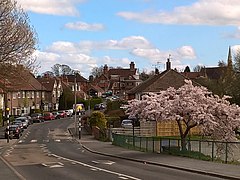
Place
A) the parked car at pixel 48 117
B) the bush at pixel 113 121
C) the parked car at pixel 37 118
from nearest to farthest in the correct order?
the bush at pixel 113 121, the parked car at pixel 37 118, the parked car at pixel 48 117

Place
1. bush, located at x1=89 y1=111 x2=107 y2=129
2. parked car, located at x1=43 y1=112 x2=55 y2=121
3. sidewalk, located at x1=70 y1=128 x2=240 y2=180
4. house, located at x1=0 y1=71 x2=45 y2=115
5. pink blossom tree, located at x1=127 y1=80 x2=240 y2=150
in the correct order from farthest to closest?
house, located at x1=0 y1=71 x2=45 y2=115 < parked car, located at x1=43 y1=112 x2=55 y2=121 < bush, located at x1=89 y1=111 x2=107 y2=129 < pink blossom tree, located at x1=127 y1=80 x2=240 y2=150 < sidewalk, located at x1=70 y1=128 x2=240 y2=180

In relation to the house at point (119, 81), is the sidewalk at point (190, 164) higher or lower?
lower

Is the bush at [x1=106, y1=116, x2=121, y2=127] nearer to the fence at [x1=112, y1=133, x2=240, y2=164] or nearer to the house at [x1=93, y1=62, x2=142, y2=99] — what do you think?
the fence at [x1=112, y1=133, x2=240, y2=164]

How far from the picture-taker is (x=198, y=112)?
1304 inches

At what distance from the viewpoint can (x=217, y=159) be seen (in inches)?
1191

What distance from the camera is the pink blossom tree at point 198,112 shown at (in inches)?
1312

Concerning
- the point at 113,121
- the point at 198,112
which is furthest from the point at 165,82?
the point at 198,112

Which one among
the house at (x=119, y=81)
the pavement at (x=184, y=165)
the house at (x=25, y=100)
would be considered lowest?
the pavement at (x=184, y=165)

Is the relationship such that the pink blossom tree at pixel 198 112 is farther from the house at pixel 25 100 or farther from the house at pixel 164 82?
the house at pixel 25 100

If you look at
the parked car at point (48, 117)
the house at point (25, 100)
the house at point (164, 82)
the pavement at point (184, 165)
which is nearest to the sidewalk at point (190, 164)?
the pavement at point (184, 165)

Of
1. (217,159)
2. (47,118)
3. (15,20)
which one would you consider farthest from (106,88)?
(217,159)

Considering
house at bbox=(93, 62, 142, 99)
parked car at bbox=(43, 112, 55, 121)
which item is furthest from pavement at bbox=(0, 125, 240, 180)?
house at bbox=(93, 62, 142, 99)

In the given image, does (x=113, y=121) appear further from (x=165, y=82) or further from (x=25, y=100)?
(x=25, y=100)

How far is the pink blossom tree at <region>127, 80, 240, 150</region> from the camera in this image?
33312 millimetres
